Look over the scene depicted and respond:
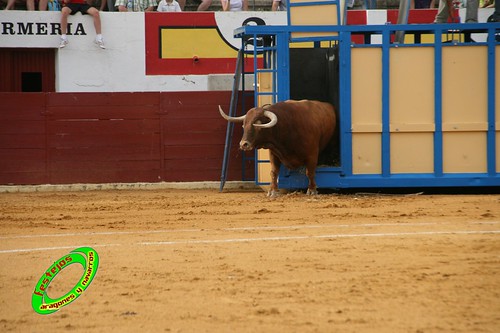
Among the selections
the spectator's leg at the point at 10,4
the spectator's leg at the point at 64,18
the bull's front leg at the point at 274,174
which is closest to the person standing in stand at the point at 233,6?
the spectator's leg at the point at 64,18

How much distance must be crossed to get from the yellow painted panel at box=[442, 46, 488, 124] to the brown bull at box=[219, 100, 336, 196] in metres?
1.54

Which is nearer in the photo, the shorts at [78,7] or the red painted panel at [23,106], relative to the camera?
the red painted panel at [23,106]

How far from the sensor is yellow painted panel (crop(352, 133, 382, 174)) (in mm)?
13656

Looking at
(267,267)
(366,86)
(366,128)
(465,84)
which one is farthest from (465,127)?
(267,267)

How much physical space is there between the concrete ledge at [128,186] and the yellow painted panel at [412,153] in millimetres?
3221

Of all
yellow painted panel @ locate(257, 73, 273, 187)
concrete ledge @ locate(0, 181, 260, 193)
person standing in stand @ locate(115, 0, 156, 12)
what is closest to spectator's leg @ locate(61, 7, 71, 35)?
person standing in stand @ locate(115, 0, 156, 12)

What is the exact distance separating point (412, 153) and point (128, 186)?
4937 mm

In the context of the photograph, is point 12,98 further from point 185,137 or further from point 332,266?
point 332,266

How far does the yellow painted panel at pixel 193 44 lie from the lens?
18984 millimetres

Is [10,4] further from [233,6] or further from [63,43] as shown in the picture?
[233,6]

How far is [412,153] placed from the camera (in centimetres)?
1367

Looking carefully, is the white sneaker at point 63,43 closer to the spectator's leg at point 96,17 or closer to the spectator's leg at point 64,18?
the spectator's leg at point 64,18

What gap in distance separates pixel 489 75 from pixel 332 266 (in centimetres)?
681

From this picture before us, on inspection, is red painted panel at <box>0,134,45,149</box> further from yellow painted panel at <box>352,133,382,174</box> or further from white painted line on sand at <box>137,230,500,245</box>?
white painted line on sand at <box>137,230,500,245</box>
